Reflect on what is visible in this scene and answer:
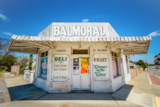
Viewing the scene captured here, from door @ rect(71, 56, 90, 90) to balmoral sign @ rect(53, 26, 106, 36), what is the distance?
1895mm

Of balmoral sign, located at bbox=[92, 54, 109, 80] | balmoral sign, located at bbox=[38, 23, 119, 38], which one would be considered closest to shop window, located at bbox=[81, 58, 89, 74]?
balmoral sign, located at bbox=[92, 54, 109, 80]

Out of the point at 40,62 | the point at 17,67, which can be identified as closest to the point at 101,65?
the point at 40,62

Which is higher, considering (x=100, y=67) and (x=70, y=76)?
(x=100, y=67)

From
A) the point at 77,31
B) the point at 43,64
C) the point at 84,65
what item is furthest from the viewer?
the point at 43,64

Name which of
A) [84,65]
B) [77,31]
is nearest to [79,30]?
[77,31]

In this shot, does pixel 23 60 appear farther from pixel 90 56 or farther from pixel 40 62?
pixel 90 56

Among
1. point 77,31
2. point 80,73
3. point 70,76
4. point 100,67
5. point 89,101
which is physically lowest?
point 89,101

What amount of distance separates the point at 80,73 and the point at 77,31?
3169 mm

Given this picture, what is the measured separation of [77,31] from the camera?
19.9ft

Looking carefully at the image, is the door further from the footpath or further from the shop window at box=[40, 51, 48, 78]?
the shop window at box=[40, 51, 48, 78]

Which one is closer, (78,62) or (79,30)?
(78,62)

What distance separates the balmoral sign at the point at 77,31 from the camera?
6008 millimetres

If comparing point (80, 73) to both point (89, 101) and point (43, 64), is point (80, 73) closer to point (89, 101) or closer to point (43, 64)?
point (89, 101)

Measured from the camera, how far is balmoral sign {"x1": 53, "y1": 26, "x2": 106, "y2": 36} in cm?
601
